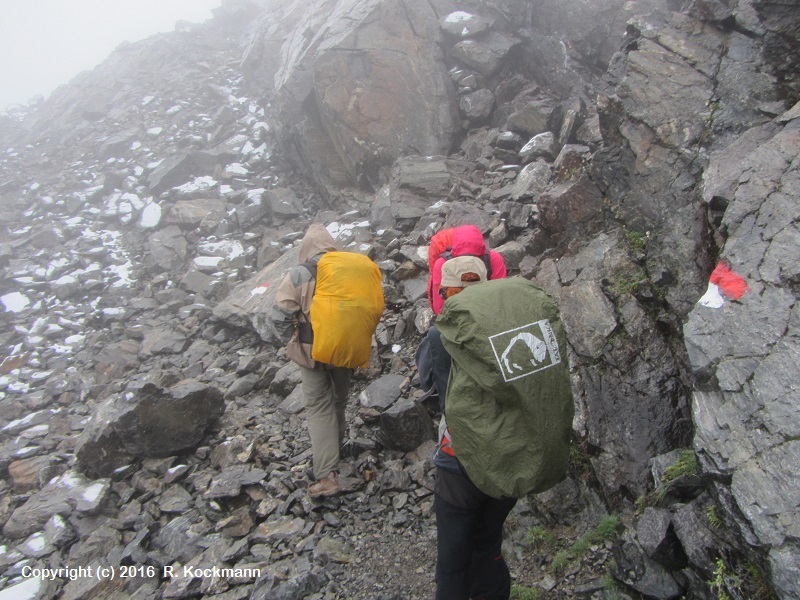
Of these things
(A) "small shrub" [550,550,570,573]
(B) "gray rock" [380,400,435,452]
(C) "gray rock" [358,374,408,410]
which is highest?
(A) "small shrub" [550,550,570,573]

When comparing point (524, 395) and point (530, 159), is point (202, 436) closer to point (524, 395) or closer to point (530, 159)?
point (524, 395)

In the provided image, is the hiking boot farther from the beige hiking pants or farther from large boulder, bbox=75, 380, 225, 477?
large boulder, bbox=75, 380, 225, 477

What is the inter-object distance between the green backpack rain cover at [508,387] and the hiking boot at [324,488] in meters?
2.82

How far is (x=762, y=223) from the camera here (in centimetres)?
404

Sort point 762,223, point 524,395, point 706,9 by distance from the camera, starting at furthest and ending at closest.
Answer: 1. point 706,9
2. point 762,223
3. point 524,395

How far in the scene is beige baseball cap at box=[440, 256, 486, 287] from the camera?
3793 millimetres

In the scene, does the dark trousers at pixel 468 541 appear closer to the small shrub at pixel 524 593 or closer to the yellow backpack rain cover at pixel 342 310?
the small shrub at pixel 524 593

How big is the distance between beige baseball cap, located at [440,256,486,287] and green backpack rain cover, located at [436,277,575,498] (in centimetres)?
71

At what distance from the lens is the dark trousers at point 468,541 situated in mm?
3312

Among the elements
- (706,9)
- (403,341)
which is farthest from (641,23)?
(403,341)

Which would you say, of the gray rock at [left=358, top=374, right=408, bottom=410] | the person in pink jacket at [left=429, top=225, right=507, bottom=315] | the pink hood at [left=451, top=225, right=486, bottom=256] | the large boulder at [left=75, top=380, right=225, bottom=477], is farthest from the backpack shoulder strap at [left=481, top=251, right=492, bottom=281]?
the large boulder at [left=75, top=380, right=225, bottom=477]

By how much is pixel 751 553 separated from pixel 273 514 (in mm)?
4332

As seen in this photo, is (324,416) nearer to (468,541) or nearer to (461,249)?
(461,249)

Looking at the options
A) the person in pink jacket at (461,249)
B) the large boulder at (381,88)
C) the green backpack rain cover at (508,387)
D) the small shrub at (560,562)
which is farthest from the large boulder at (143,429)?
the large boulder at (381,88)
